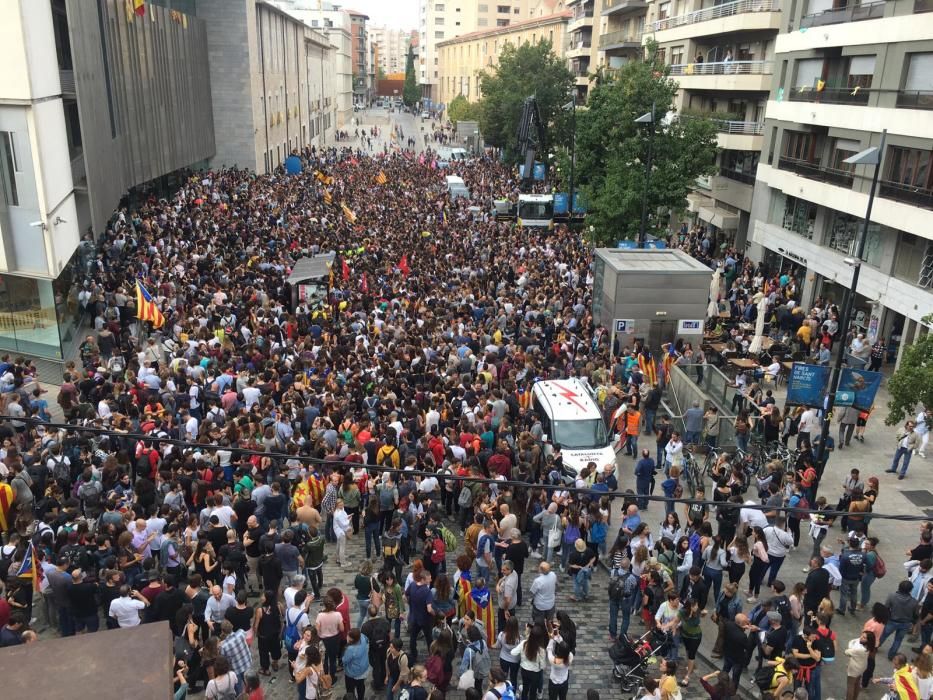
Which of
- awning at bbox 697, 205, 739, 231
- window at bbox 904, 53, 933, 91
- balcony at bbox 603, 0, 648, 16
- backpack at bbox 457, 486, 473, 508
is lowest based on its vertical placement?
backpack at bbox 457, 486, 473, 508

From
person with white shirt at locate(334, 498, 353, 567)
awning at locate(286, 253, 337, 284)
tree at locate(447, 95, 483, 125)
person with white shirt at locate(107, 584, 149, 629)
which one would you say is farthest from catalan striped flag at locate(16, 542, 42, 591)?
tree at locate(447, 95, 483, 125)

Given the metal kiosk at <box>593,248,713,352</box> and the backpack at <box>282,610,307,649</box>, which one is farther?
the metal kiosk at <box>593,248,713,352</box>

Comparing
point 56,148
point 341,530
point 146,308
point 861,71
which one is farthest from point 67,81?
point 861,71

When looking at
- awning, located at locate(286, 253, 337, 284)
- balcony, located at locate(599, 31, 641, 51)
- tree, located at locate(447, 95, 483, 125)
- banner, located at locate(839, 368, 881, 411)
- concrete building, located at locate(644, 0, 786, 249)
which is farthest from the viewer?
tree, located at locate(447, 95, 483, 125)

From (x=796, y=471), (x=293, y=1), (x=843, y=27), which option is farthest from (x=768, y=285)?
(x=293, y=1)

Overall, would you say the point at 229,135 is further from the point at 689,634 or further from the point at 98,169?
the point at 689,634

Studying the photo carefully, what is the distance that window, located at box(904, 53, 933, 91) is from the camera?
21219 mm

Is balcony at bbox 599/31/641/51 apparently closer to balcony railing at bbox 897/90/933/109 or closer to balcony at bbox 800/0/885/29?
balcony at bbox 800/0/885/29

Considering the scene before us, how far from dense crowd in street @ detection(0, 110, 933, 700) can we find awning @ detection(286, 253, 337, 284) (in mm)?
1099

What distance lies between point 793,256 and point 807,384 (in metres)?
15.6

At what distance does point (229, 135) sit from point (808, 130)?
108 feet

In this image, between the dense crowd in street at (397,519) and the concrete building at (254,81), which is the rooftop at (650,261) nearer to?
the dense crowd in street at (397,519)

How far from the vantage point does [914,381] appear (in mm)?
13539

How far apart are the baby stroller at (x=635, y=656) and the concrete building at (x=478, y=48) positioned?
228 ft
